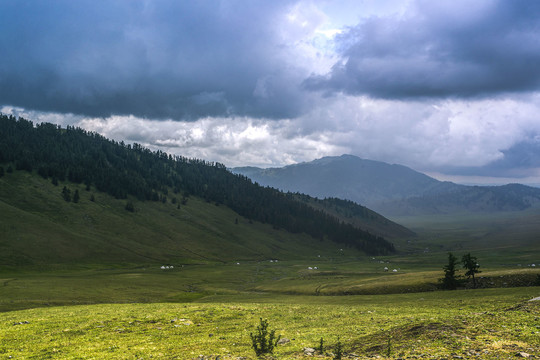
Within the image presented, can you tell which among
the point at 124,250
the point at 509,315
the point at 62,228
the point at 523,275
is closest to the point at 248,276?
the point at 124,250

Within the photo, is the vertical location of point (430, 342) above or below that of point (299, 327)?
above

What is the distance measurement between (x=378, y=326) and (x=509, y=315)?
32.4 ft

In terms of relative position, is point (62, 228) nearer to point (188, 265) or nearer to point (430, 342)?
point (188, 265)

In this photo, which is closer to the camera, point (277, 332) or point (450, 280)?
point (277, 332)

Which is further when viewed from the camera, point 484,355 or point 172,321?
point 172,321

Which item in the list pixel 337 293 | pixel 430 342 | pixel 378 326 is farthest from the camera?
pixel 337 293

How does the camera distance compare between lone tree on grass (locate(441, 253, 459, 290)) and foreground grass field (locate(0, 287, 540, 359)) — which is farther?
lone tree on grass (locate(441, 253, 459, 290))

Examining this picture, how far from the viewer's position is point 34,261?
473ft

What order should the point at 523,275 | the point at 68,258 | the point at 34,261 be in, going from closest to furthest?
the point at 523,275 → the point at 34,261 → the point at 68,258

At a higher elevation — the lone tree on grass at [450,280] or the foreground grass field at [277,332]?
the foreground grass field at [277,332]

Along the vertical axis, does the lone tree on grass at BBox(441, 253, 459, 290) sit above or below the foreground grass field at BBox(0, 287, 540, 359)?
below

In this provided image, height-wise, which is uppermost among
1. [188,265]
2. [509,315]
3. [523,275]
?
[509,315]

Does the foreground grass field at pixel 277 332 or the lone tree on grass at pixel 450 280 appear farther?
the lone tree on grass at pixel 450 280

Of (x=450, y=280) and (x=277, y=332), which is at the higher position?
(x=277, y=332)
